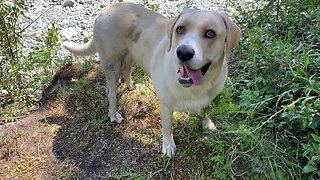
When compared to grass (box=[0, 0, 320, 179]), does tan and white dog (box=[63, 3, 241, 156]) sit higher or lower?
higher

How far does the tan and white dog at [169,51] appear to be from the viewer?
2.34 meters

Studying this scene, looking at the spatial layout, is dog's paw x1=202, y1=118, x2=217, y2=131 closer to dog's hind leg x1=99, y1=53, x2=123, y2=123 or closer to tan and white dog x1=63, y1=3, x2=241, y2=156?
tan and white dog x1=63, y1=3, x2=241, y2=156

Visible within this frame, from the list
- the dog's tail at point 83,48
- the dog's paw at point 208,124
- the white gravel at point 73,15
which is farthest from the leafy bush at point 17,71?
the dog's paw at point 208,124

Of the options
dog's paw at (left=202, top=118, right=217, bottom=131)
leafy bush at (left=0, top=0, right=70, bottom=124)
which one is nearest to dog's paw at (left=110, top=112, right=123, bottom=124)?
dog's paw at (left=202, top=118, right=217, bottom=131)

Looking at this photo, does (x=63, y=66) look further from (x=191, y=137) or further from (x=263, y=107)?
(x=263, y=107)

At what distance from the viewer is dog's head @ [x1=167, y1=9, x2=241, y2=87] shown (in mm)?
2223

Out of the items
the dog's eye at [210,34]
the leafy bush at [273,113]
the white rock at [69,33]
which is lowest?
the white rock at [69,33]

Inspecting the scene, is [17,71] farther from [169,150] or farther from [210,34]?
[210,34]

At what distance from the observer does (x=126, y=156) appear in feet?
10.3

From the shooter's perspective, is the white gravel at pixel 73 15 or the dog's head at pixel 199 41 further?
the white gravel at pixel 73 15

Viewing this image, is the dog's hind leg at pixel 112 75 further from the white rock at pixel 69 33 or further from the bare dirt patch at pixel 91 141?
the white rock at pixel 69 33

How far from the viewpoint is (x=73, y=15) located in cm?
646

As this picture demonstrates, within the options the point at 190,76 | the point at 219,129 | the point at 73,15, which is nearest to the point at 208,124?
the point at 219,129

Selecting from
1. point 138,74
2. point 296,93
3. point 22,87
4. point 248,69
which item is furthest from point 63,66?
point 296,93
